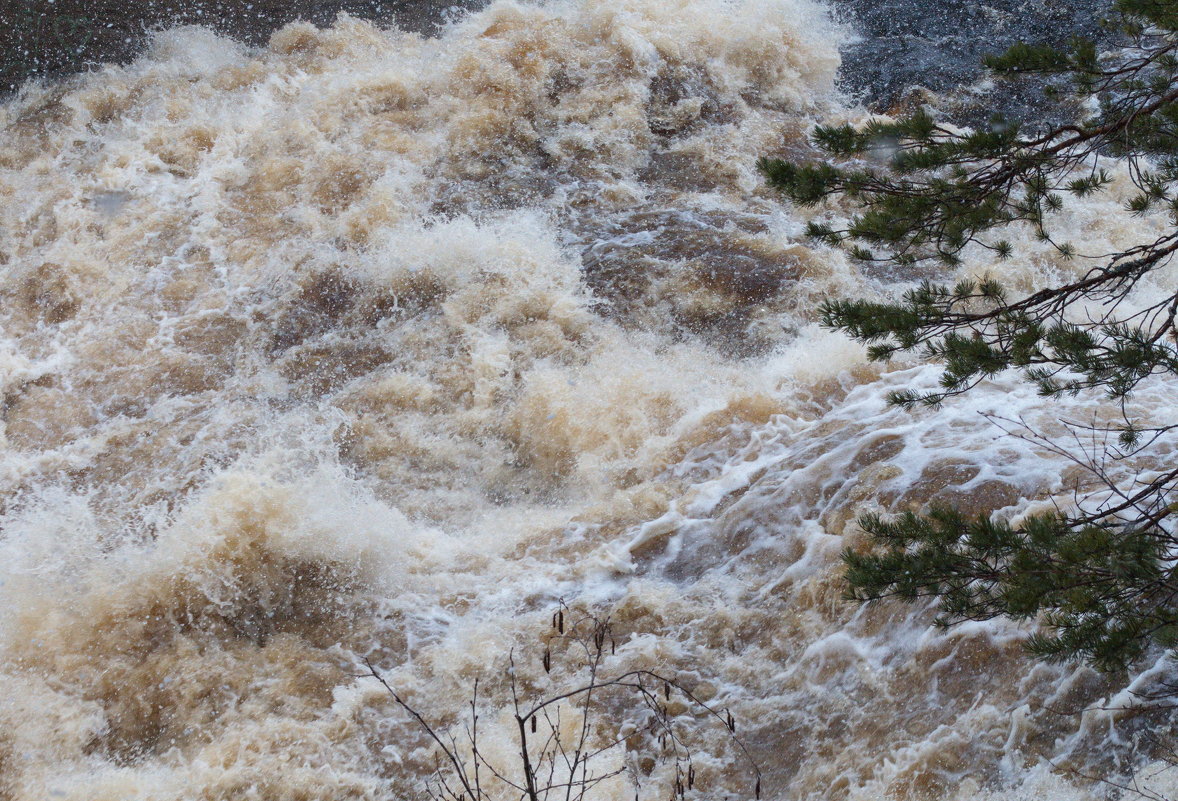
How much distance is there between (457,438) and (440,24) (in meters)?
5.70

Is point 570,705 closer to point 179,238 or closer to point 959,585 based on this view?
point 959,585

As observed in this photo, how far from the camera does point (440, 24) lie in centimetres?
916

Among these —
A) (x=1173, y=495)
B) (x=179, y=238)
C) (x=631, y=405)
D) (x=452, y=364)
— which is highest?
(x=179, y=238)

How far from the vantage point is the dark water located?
327 inches

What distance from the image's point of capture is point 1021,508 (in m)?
3.73

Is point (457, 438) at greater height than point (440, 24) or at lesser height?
lesser

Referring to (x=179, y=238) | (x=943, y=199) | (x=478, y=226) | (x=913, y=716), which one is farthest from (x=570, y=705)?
(x=179, y=238)

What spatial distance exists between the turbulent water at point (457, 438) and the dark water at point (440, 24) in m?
0.56

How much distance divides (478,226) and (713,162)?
6.64 feet

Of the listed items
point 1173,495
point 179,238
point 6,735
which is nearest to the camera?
point 1173,495

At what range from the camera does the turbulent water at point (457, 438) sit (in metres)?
3.41

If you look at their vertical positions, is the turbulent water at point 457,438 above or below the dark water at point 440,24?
below

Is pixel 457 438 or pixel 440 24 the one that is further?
pixel 440 24

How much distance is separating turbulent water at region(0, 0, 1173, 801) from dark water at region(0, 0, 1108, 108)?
56cm
